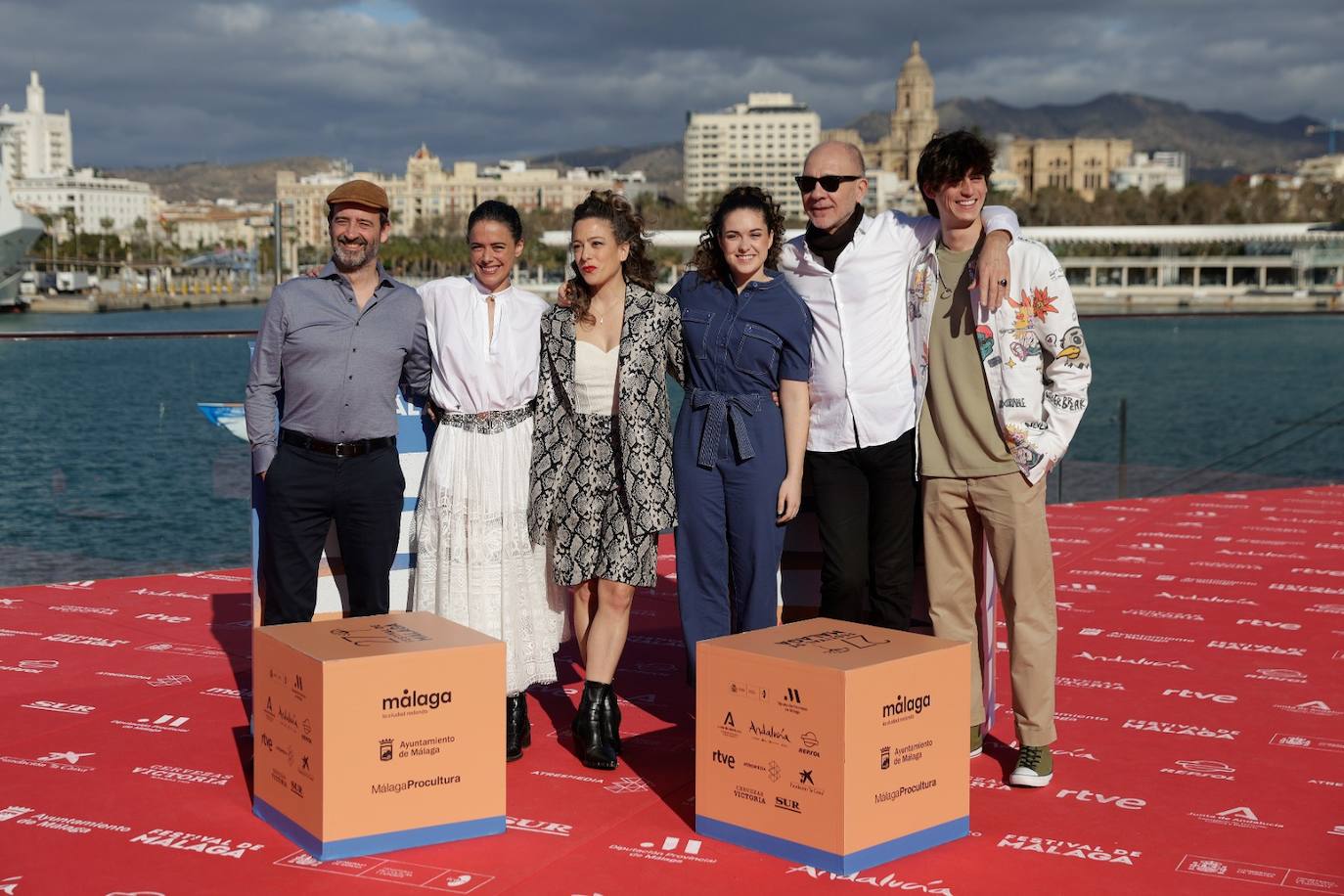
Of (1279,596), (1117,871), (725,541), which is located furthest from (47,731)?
(1279,596)

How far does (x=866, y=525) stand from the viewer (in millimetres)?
3654

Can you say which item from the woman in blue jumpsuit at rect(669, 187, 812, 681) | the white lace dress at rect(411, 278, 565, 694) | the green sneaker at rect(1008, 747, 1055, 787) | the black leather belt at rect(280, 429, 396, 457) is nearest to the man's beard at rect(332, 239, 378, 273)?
the white lace dress at rect(411, 278, 565, 694)

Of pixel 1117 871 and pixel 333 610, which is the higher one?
pixel 333 610

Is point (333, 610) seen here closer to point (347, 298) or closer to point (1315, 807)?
point (347, 298)

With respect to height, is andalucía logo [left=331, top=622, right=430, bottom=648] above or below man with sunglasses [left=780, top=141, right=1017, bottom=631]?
below

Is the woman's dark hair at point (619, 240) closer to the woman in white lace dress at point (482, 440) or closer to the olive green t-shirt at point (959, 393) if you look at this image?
the woman in white lace dress at point (482, 440)

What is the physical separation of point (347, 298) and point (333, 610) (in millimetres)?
899

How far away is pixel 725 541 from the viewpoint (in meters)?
3.58

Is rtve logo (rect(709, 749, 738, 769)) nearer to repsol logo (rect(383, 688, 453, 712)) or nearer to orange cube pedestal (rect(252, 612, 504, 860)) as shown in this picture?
orange cube pedestal (rect(252, 612, 504, 860))

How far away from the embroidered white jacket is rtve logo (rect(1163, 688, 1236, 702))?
Answer: 4.42 feet

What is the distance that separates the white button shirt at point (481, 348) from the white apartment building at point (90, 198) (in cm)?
16964

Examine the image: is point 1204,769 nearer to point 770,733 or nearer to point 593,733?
point 770,733

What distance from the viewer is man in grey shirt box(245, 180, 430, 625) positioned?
3.51m

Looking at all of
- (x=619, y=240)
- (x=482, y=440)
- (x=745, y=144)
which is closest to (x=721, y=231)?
(x=619, y=240)
